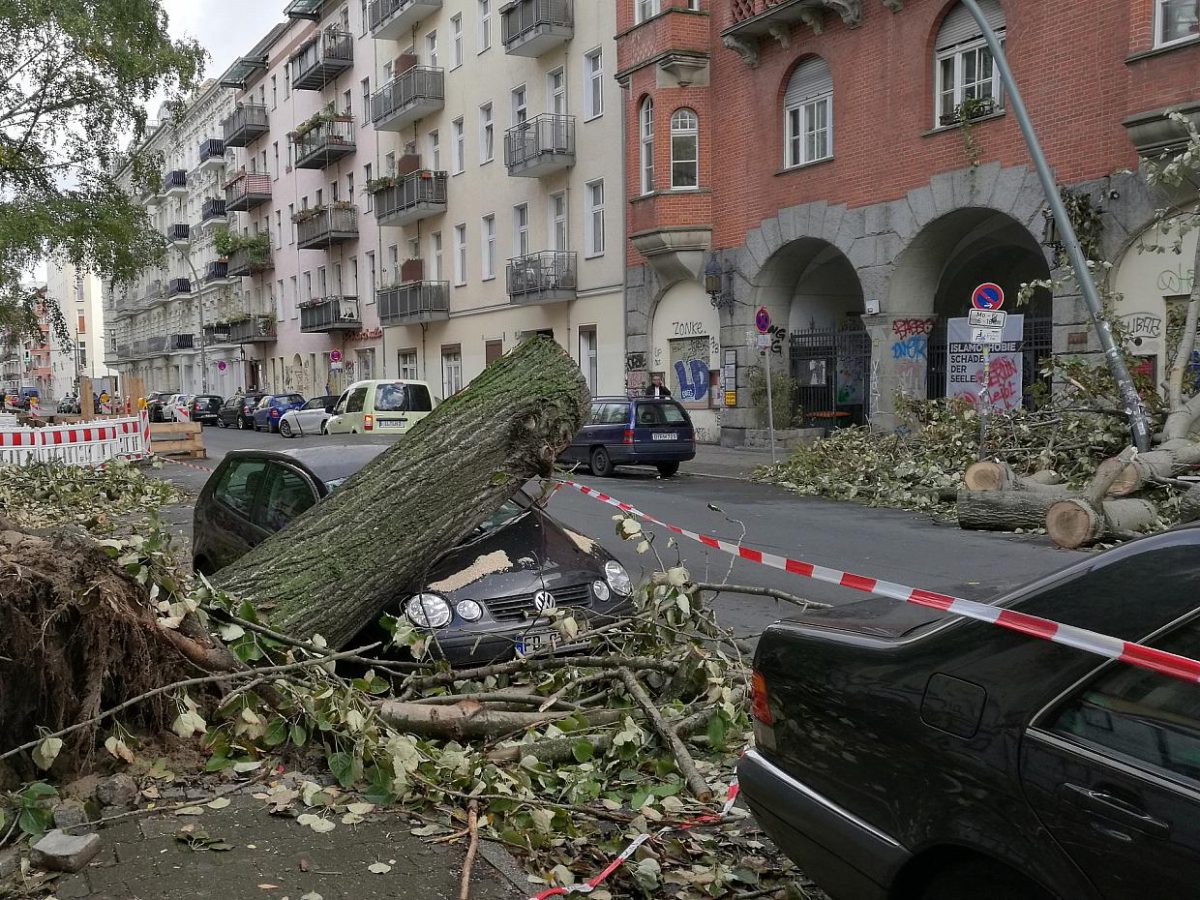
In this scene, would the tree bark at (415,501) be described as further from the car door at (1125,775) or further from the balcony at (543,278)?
the balcony at (543,278)

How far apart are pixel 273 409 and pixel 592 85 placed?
18974 mm

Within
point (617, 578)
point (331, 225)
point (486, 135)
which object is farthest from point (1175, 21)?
point (331, 225)

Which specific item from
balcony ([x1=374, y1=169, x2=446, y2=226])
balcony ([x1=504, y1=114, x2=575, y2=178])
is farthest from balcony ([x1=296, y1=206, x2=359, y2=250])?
balcony ([x1=504, y1=114, x2=575, y2=178])

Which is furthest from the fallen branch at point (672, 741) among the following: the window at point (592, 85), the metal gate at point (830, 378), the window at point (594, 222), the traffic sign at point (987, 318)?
the window at point (592, 85)

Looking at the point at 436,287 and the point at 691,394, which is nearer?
the point at 691,394

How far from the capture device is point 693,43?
83.8 ft

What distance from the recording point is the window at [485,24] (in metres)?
35.3

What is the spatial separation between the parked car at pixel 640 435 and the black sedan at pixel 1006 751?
16858mm

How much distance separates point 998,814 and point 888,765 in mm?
362

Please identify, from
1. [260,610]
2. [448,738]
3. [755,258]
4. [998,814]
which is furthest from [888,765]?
[755,258]

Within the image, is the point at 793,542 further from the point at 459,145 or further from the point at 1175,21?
the point at 459,145

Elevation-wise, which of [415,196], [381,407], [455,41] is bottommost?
[381,407]

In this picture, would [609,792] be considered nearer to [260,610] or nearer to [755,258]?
[260,610]

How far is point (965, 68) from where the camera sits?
20.0 metres
